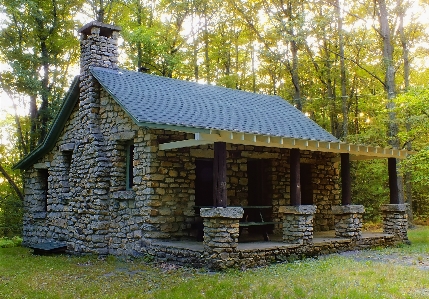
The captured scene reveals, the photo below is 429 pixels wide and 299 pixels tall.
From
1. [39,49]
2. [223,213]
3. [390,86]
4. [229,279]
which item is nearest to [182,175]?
[223,213]

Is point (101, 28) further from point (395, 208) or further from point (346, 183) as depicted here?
point (395, 208)

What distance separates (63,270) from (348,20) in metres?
17.9

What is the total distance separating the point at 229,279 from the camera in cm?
680

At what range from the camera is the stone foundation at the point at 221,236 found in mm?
7617

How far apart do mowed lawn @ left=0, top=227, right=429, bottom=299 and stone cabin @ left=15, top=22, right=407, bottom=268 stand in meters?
0.61

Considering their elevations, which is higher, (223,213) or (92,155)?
(92,155)

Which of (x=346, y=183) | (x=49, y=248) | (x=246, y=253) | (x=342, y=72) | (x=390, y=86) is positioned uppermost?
(x=342, y=72)

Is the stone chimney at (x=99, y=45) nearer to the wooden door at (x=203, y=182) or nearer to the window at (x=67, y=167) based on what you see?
the window at (x=67, y=167)

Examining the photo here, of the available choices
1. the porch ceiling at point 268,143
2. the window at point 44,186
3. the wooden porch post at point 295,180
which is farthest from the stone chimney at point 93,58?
the wooden porch post at point 295,180

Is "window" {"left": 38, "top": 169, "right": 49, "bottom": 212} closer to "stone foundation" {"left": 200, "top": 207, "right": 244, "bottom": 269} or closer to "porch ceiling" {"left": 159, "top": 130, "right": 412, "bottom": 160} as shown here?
"porch ceiling" {"left": 159, "top": 130, "right": 412, "bottom": 160}

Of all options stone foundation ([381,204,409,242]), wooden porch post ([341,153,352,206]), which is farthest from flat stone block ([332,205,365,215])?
stone foundation ([381,204,409,242])

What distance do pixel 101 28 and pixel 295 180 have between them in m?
6.58

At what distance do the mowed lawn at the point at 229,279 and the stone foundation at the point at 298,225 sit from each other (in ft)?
1.60

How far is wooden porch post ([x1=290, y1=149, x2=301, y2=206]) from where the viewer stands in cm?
923
